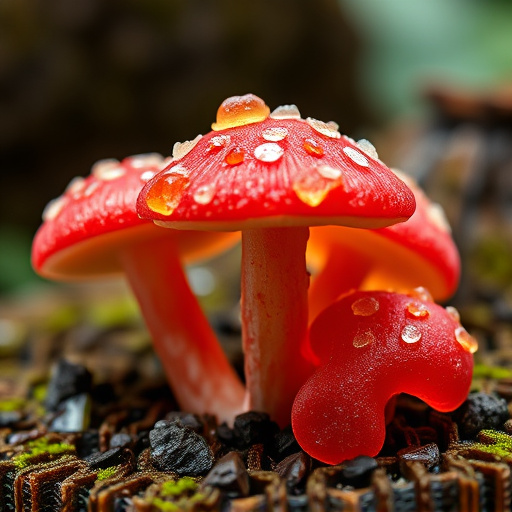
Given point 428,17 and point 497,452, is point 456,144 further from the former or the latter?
point 428,17

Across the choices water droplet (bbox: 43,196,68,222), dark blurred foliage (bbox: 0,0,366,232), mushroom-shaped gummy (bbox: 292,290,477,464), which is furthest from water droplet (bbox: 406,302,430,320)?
dark blurred foliage (bbox: 0,0,366,232)

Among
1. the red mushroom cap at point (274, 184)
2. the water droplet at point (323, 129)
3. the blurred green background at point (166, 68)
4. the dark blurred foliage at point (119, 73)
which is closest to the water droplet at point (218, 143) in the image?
the red mushroom cap at point (274, 184)

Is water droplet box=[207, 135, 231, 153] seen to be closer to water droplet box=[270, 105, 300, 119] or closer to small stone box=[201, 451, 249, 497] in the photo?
water droplet box=[270, 105, 300, 119]

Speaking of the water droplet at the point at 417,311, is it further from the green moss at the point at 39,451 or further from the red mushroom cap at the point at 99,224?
the green moss at the point at 39,451

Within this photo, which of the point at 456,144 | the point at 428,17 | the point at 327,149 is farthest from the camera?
the point at 428,17

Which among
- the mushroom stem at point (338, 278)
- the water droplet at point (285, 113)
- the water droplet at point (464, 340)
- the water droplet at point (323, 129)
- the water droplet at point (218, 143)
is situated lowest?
the water droplet at point (464, 340)

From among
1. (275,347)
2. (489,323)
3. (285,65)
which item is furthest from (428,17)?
(275,347)

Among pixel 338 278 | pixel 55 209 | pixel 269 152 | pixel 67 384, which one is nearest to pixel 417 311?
pixel 338 278
